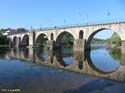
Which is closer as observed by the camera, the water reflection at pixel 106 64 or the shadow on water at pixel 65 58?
the water reflection at pixel 106 64

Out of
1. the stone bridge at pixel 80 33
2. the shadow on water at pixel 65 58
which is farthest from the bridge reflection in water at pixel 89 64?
the stone bridge at pixel 80 33

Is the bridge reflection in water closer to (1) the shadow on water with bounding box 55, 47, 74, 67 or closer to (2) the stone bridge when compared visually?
(1) the shadow on water with bounding box 55, 47, 74, 67

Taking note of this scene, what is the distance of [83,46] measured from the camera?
233ft

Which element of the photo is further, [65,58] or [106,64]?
[65,58]

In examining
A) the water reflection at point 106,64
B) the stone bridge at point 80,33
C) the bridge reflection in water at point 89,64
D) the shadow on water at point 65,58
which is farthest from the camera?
the stone bridge at point 80,33

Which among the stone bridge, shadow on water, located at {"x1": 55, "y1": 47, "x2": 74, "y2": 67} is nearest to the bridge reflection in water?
shadow on water, located at {"x1": 55, "y1": 47, "x2": 74, "y2": 67}

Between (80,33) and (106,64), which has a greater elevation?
(80,33)

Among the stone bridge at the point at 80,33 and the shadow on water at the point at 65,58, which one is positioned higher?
the stone bridge at the point at 80,33

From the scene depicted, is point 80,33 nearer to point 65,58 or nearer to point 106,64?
point 65,58

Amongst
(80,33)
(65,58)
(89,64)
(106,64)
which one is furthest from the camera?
(80,33)

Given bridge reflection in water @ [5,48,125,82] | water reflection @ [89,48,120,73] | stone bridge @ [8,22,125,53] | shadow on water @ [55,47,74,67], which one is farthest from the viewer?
stone bridge @ [8,22,125,53]

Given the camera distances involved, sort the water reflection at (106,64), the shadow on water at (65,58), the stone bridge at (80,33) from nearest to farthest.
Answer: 1. the water reflection at (106,64)
2. the shadow on water at (65,58)
3. the stone bridge at (80,33)

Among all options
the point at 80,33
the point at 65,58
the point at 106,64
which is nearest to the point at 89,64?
the point at 106,64

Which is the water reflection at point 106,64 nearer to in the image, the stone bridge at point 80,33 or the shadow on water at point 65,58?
the shadow on water at point 65,58
